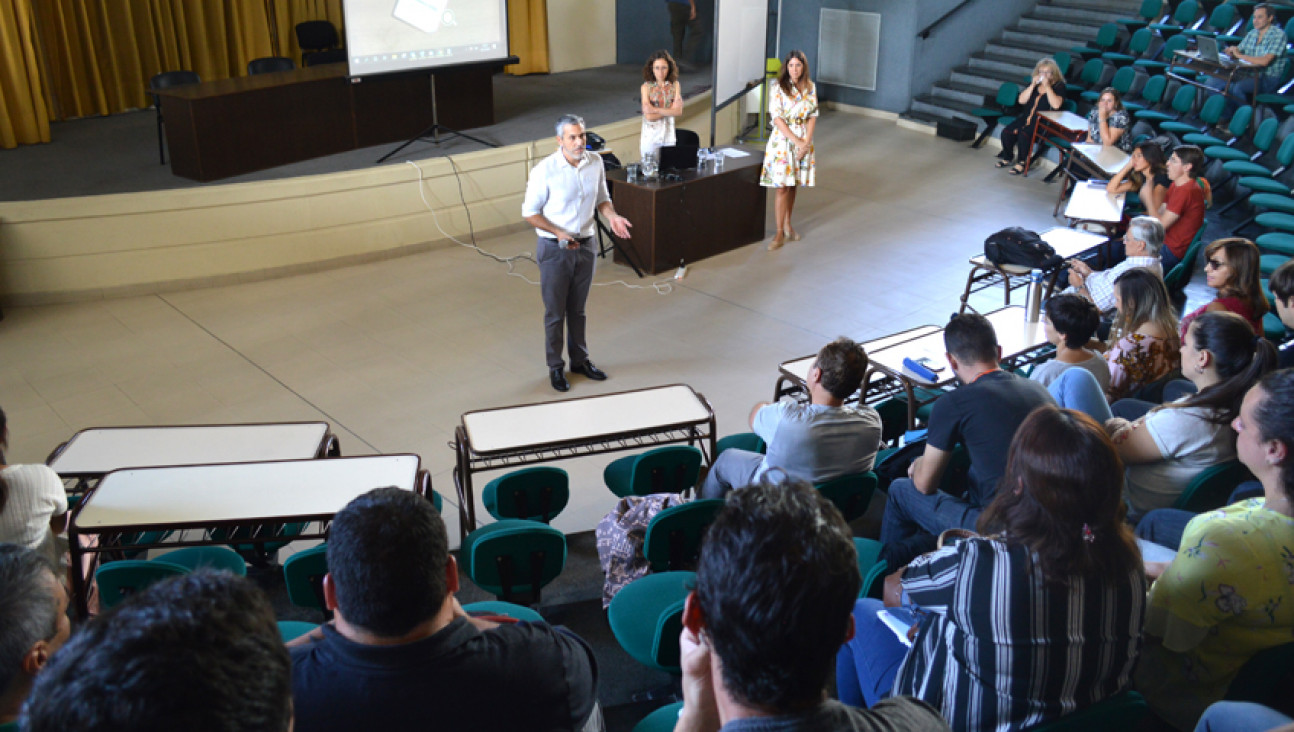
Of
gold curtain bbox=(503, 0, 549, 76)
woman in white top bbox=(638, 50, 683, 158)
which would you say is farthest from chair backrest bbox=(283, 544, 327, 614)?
gold curtain bbox=(503, 0, 549, 76)

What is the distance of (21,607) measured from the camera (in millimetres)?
1679

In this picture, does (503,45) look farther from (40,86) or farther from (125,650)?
(125,650)

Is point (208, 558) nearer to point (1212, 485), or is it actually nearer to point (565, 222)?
point (565, 222)

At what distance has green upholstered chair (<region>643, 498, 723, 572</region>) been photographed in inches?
119

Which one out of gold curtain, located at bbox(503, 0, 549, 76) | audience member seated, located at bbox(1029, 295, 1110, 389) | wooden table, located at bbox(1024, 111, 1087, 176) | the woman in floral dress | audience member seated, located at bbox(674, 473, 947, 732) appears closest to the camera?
audience member seated, located at bbox(674, 473, 947, 732)

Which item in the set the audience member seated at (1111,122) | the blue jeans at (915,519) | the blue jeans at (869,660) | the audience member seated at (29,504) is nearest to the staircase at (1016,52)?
the audience member seated at (1111,122)

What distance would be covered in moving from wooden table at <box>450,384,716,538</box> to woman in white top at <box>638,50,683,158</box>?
388 centimetres

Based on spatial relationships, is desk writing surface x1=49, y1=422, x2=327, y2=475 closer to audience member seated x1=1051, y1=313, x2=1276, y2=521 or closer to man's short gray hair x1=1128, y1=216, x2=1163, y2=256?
audience member seated x1=1051, y1=313, x2=1276, y2=521

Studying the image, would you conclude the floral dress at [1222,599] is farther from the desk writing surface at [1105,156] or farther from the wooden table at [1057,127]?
the wooden table at [1057,127]

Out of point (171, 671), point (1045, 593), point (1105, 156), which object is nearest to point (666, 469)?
point (1045, 593)

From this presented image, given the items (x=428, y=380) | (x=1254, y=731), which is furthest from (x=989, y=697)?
(x=428, y=380)

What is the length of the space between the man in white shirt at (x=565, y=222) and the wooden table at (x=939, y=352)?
1.78m

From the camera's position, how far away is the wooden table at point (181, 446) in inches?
141

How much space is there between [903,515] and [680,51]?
31.3ft
